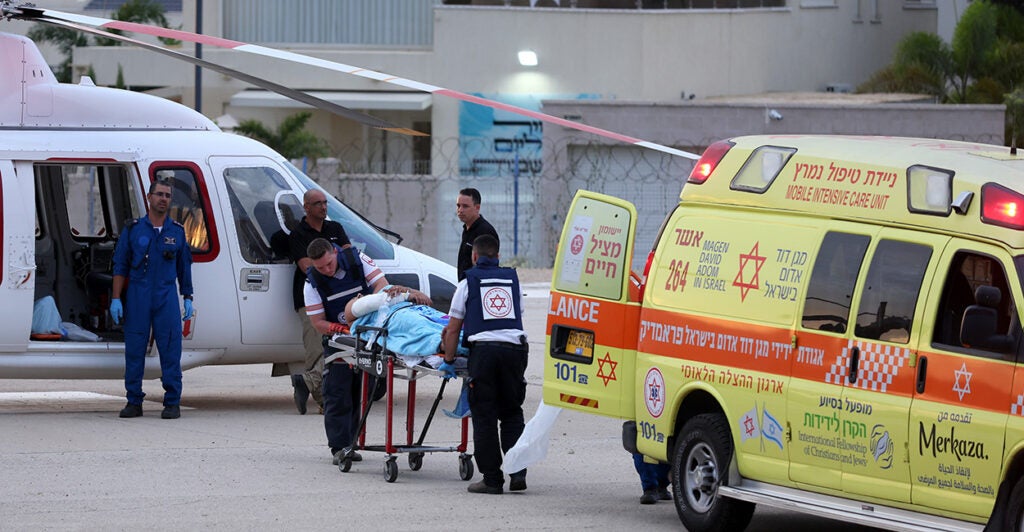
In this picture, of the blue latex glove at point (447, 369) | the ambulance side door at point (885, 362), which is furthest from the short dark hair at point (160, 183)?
the ambulance side door at point (885, 362)

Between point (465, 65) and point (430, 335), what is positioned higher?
point (465, 65)

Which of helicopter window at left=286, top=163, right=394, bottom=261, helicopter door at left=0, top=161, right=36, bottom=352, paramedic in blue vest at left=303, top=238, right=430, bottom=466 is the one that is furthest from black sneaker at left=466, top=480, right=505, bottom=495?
helicopter door at left=0, top=161, right=36, bottom=352

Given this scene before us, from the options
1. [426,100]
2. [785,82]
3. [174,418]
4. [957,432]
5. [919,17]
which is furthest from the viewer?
[919,17]

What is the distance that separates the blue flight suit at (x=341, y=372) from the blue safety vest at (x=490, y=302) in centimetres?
144

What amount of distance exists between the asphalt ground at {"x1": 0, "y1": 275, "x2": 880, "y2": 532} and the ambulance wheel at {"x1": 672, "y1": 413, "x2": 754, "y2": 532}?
335 millimetres

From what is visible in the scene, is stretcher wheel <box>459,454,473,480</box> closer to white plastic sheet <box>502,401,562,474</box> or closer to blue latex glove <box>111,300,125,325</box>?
white plastic sheet <box>502,401,562,474</box>

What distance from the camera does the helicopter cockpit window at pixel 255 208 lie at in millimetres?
13977

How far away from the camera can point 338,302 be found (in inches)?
457

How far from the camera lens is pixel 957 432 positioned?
7.50m

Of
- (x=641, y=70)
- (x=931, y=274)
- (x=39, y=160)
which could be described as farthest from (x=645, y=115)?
(x=931, y=274)

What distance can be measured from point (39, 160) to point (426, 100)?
101 ft

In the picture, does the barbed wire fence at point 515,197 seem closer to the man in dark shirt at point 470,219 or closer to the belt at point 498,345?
the man in dark shirt at point 470,219

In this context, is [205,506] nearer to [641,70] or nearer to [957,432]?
[957,432]

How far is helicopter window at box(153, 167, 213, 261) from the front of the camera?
45.6 feet
